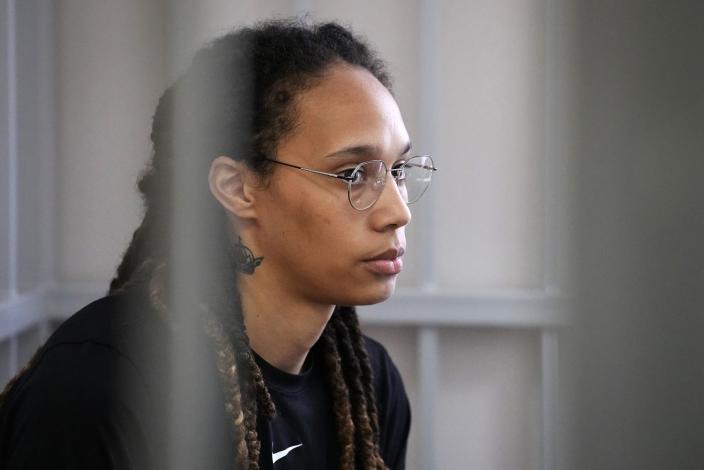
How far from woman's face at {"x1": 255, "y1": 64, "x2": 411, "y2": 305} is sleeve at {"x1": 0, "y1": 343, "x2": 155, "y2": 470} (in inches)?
11.0

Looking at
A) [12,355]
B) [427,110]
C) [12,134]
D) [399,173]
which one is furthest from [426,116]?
[12,355]

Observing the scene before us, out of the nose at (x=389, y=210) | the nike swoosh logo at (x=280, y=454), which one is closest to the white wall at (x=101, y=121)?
the nose at (x=389, y=210)

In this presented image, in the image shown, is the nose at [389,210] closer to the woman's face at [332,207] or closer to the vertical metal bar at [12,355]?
the woman's face at [332,207]

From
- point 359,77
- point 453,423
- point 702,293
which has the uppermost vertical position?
point 359,77

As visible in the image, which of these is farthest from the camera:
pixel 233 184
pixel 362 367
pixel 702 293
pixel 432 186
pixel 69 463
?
pixel 432 186

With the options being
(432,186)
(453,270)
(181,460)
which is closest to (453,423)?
(453,270)

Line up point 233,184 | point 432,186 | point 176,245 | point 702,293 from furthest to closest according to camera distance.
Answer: point 432,186, point 233,184, point 176,245, point 702,293

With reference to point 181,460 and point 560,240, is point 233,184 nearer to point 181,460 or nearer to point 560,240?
point 181,460

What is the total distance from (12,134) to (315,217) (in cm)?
64

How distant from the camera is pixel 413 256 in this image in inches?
68.4

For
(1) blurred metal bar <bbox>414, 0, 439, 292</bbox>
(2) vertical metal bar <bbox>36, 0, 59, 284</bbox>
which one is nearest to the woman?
(1) blurred metal bar <bbox>414, 0, 439, 292</bbox>

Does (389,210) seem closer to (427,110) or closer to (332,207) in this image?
(332,207)

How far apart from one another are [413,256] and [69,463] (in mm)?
1003

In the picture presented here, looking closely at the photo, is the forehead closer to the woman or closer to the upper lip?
the woman
